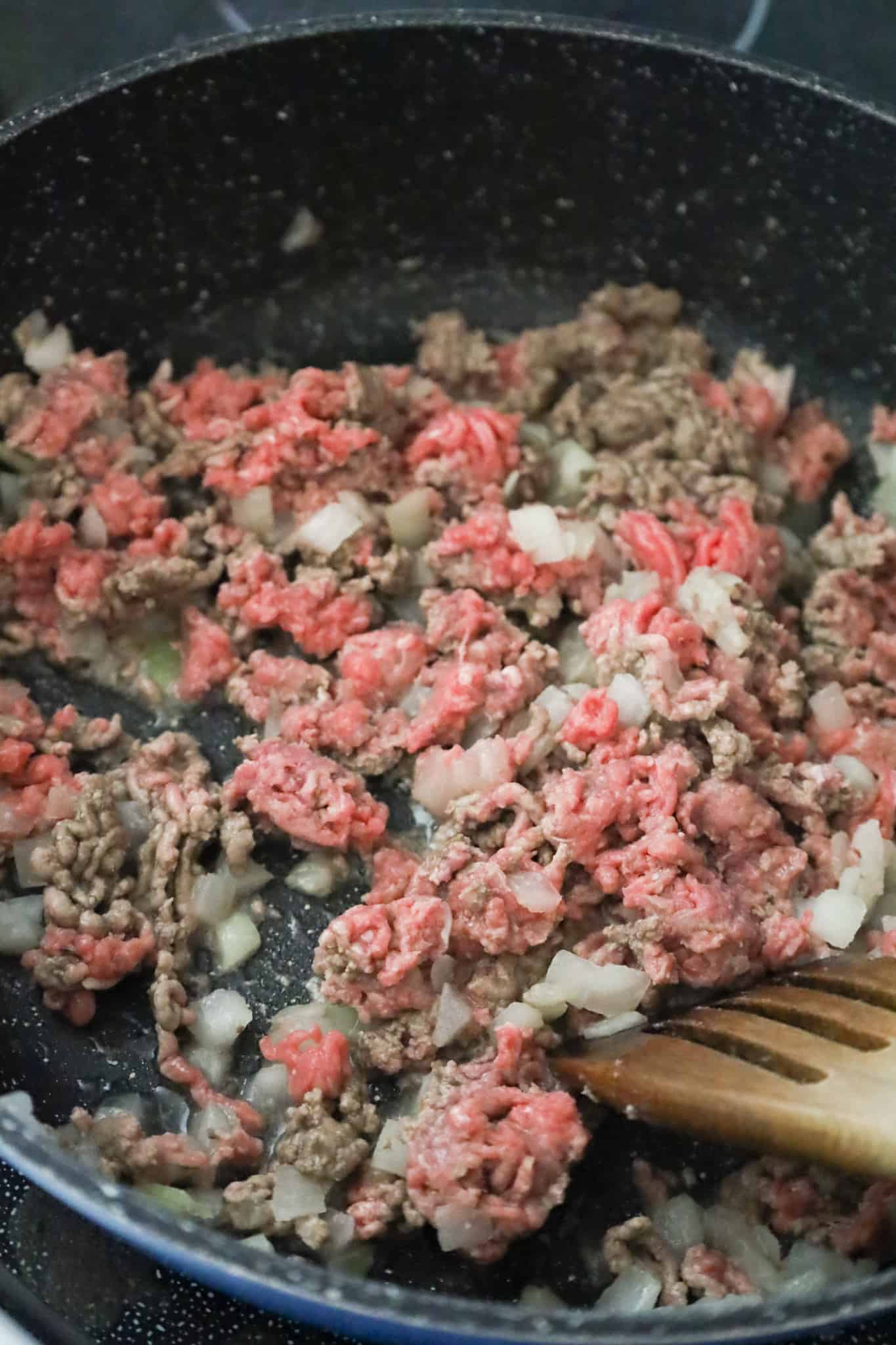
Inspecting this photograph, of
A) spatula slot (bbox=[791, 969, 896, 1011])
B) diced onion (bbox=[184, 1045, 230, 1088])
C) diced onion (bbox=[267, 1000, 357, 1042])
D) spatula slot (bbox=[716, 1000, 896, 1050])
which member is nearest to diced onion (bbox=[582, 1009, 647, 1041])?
spatula slot (bbox=[716, 1000, 896, 1050])

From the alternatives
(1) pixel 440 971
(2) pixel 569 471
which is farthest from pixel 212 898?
(2) pixel 569 471

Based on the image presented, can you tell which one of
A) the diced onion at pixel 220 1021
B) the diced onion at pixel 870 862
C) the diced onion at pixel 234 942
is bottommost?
the diced onion at pixel 220 1021

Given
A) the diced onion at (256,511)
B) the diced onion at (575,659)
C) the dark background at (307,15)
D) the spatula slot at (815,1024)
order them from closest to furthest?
the spatula slot at (815,1024) < the diced onion at (575,659) < the diced onion at (256,511) < the dark background at (307,15)

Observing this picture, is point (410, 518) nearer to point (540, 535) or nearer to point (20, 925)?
point (540, 535)

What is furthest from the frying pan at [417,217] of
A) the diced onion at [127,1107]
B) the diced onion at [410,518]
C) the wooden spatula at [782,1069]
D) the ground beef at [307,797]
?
the diced onion at [410,518]

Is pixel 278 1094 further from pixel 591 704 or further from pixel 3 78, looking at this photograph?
pixel 3 78

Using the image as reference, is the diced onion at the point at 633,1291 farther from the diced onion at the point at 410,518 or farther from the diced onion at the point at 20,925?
the diced onion at the point at 410,518

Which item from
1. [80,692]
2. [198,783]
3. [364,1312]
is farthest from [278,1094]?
[80,692]
